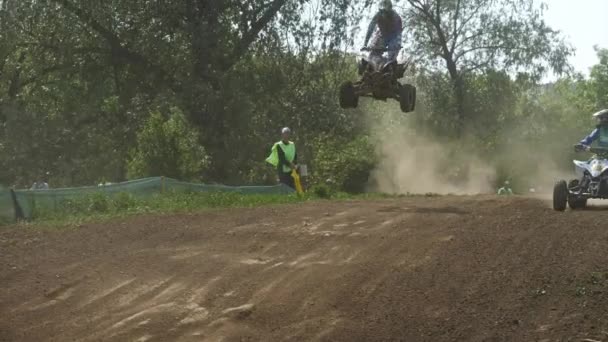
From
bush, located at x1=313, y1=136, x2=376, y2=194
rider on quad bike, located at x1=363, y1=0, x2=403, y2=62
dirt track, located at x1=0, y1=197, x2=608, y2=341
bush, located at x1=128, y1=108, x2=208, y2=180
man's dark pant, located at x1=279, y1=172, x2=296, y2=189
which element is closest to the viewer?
dirt track, located at x1=0, y1=197, x2=608, y2=341

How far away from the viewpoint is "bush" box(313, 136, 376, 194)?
2473cm

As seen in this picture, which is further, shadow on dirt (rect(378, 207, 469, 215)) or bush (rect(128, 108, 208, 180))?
bush (rect(128, 108, 208, 180))

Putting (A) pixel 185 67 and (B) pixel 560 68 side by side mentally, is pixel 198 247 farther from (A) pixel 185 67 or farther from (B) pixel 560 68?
(B) pixel 560 68

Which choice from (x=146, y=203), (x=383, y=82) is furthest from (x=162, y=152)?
(x=383, y=82)

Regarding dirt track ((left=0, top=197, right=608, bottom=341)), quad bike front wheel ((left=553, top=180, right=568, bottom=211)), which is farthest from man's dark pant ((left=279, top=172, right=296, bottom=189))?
quad bike front wheel ((left=553, top=180, right=568, bottom=211))

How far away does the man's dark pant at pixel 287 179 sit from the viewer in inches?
815

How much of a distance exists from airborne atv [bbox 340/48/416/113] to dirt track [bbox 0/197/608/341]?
398cm

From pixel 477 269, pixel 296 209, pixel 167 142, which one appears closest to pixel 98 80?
pixel 167 142

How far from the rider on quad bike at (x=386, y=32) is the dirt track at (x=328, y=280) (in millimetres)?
4239

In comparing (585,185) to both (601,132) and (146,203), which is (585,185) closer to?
(601,132)

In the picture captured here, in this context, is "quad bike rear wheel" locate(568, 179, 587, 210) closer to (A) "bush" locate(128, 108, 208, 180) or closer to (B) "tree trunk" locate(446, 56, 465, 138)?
(A) "bush" locate(128, 108, 208, 180)

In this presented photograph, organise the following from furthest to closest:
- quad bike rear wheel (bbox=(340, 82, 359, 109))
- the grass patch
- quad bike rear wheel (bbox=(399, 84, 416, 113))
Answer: quad bike rear wheel (bbox=(340, 82, 359, 109)) → quad bike rear wheel (bbox=(399, 84, 416, 113)) → the grass patch

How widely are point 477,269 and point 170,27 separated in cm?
2511

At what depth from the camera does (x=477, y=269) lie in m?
10.1
